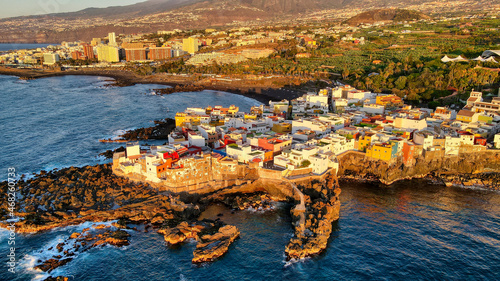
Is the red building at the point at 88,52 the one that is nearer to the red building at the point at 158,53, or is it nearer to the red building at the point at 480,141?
the red building at the point at 158,53

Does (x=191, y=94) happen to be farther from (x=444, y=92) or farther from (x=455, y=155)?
(x=455, y=155)

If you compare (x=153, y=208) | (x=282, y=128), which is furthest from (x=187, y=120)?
(x=153, y=208)

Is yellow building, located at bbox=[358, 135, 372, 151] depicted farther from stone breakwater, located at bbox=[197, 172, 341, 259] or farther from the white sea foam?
the white sea foam

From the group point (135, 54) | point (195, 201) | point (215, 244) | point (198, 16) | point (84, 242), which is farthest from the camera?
point (198, 16)

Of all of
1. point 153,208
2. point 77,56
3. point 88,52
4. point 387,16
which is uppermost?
point 387,16

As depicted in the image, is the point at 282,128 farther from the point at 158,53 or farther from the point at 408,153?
the point at 158,53

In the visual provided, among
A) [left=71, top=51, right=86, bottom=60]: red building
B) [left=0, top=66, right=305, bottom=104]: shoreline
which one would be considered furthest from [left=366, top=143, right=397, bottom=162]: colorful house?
[left=71, top=51, right=86, bottom=60]: red building

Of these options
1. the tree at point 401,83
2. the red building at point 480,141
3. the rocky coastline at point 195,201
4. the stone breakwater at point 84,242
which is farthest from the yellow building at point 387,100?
the stone breakwater at point 84,242
